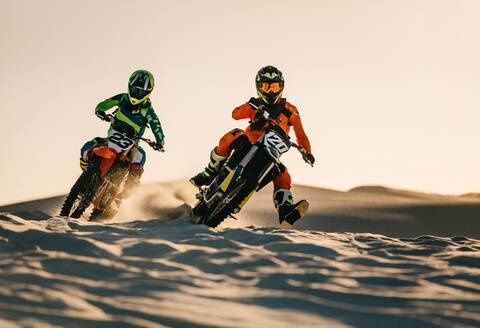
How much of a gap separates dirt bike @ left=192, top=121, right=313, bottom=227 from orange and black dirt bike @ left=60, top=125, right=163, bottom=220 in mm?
1365

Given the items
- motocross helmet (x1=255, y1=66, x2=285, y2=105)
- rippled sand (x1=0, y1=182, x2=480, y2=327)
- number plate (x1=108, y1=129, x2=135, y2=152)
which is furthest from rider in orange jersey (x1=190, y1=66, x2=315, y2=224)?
number plate (x1=108, y1=129, x2=135, y2=152)

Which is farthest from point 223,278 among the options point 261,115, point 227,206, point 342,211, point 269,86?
point 342,211

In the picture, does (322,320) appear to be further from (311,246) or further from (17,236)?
(17,236)

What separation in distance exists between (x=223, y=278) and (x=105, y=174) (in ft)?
11.6

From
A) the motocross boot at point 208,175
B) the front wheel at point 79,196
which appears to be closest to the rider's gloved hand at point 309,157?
the motocross boot at point 208,175

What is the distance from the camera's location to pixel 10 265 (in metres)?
3.78

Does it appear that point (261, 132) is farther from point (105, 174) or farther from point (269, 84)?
point (105, 174)

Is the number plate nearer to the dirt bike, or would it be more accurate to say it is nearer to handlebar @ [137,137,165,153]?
handlebar @ [137,137,165,153]

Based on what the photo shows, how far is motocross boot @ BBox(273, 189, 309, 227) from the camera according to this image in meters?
6.66

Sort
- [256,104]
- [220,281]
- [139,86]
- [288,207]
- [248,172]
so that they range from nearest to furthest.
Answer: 1. [220,281]
2. [248,172]
3. [256,104]
4. [288,207]
5. [139,86]

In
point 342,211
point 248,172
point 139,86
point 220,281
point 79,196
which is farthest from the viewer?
point 342,211

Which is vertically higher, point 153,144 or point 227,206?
point 153,144

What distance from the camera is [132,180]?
7234mm

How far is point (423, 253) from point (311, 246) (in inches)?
44.8
